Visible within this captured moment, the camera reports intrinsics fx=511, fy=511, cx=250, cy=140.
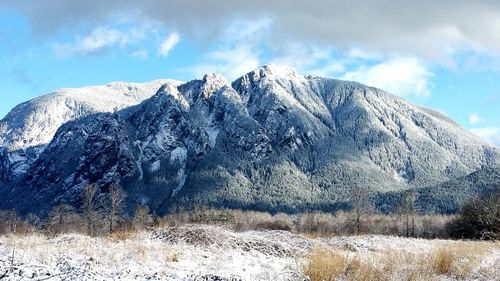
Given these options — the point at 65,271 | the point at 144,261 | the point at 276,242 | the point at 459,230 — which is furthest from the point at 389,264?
the point at 459,230

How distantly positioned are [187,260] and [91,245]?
390 centimetres

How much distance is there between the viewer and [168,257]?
596 inches

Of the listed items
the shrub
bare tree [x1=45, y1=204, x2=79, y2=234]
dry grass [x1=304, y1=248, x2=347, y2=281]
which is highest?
the shrub

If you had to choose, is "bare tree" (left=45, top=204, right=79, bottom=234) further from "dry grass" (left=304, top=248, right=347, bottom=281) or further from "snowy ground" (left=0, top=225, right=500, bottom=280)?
"dry grass" (left=304, top=248, right=347, bottom=281)

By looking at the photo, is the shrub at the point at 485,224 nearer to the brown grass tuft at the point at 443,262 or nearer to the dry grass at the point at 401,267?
the brown grass tuft at the point at 443,262

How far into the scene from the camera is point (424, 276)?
13.3m

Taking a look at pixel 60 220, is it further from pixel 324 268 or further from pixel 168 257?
pixel 324 268

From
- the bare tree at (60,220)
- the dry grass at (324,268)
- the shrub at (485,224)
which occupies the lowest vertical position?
the bare tree at (60,220)

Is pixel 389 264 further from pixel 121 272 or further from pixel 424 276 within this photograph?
pixel 121 272

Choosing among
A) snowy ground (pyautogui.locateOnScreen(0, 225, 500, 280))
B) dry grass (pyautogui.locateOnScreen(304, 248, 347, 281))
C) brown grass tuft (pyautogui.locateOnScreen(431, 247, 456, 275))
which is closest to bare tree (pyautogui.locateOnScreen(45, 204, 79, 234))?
snowy ground (pyautogui.locateOnScreen(0, 225, 500, 280))

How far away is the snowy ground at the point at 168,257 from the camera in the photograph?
13.0 m

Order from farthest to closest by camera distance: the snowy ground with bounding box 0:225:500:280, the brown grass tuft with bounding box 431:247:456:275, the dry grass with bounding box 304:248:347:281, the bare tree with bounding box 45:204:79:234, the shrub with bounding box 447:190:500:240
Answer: the bare tree with bounding box 45:204:79:234 → the shrub with bounding box 447:190:500:240 → the brown grass tuft with bounding box 431:247:456:275 → the dry grass with bounding box 304:248:347:281 → the snowy ground with bounding box 0:225:500:280

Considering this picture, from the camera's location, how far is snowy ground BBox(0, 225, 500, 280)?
512 inches

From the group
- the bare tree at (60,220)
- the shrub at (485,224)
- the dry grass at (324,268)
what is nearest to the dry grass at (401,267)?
the dry grass at (324,268)
